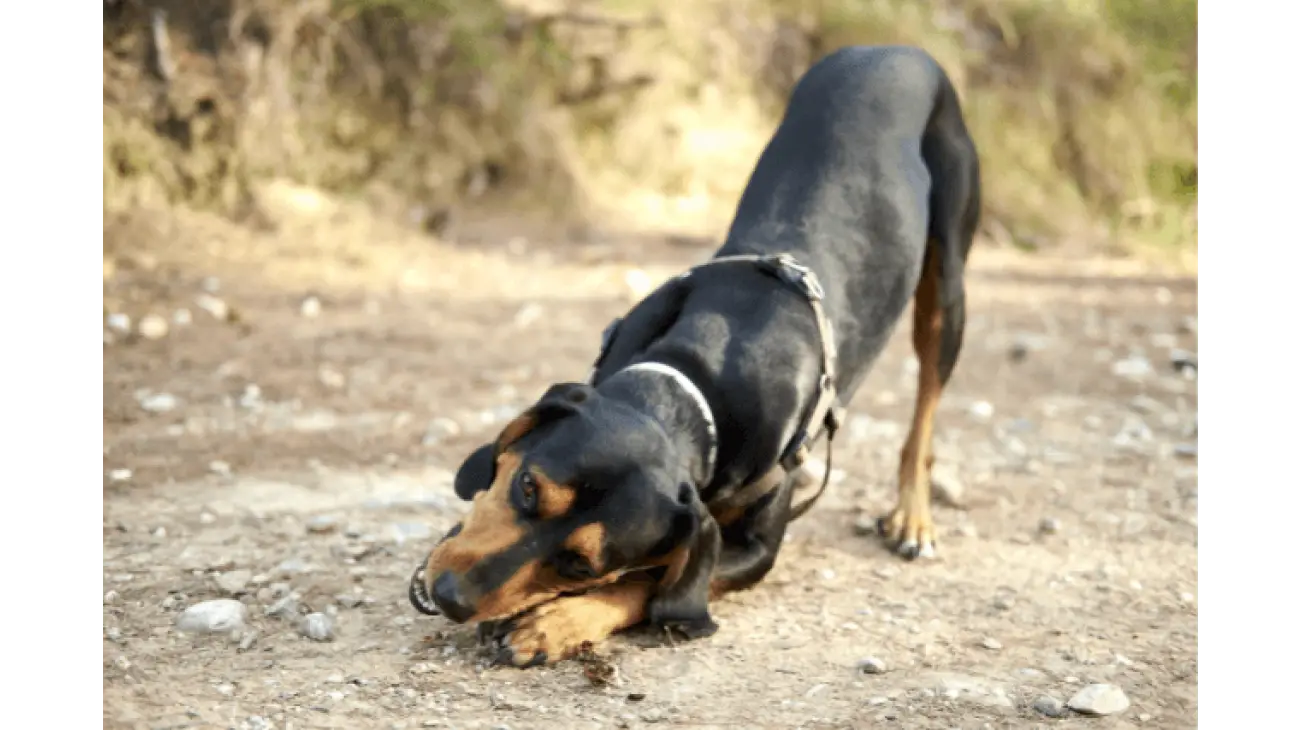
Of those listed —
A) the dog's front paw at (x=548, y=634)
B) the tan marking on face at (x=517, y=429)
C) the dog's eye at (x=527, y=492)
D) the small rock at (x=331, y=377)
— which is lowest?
the small rock at (x=331, y=377)

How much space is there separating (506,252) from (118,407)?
383 cm

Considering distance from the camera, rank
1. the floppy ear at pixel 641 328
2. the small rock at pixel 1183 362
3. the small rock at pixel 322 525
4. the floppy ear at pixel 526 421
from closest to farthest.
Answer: the floppy ear at pixel 526 421
the floppy ear at pixel 641 328
the small rock at pixel 322 525
the small rock at pixel 1183 362

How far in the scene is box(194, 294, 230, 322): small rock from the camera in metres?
6.70

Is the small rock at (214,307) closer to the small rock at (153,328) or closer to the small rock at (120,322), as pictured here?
the small rock at (153,328)

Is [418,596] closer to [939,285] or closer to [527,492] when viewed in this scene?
[527,492]

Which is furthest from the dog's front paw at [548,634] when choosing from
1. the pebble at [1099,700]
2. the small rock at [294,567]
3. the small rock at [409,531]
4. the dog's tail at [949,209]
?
the dog's tail at [949,209]

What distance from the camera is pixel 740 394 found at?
3512 mm

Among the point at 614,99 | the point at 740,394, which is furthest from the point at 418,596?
the point at 614,99

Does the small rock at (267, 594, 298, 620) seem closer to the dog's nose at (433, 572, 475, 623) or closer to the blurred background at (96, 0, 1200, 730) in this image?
the blurred background at (96, 0, 1200, 730)

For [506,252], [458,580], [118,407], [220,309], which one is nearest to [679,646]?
[458,580]

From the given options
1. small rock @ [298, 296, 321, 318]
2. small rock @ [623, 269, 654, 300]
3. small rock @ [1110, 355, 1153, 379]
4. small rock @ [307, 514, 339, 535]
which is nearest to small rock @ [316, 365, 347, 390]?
small rock @ [298, 296, 321, 318]

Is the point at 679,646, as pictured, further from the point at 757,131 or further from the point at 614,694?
the point at 757,131

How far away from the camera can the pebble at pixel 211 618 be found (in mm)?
3152

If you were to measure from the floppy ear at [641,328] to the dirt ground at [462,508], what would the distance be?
769 mm
